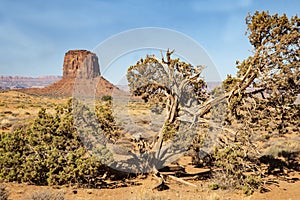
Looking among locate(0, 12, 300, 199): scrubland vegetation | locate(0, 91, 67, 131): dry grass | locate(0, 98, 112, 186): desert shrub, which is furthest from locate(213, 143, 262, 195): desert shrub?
locate(0, 91, 67, 131): dry grass

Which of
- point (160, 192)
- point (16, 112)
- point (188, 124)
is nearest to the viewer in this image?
point (160, 192)

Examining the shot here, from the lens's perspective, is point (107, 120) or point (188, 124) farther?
point (188, 124)

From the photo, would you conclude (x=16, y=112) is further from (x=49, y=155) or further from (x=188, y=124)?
(x=188, y=124)

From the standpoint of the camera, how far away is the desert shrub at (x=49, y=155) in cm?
692

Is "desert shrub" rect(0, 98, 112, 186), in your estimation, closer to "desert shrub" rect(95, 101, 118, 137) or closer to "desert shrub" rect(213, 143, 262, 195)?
"desert shrub" rect(95, 101, 118, 137)

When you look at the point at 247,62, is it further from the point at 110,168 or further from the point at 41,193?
the point at 41,193

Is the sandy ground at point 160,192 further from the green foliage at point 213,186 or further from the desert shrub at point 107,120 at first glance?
the desert shrub at point 107,120

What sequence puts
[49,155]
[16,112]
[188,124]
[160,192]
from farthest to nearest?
[16,112], [188,124], [49,155], [160,192]

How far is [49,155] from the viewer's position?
7.20 meters

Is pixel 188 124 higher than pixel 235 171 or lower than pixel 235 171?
higher

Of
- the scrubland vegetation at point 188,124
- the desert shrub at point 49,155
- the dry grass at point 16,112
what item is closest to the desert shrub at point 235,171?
the scrubland vegetation at point 188,124

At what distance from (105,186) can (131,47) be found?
171 inches

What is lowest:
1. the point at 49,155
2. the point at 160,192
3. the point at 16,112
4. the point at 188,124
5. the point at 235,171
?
the point at 160,192

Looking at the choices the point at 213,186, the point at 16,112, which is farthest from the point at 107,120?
the point at 16,112
